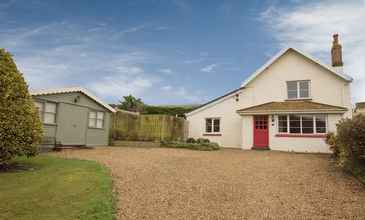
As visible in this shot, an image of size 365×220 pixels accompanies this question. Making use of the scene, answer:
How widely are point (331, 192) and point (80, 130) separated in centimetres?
1500

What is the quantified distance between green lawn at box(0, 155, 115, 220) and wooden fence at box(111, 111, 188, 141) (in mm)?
11401

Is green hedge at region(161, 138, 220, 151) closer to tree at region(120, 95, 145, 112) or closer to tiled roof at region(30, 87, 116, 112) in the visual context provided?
tiled roof at region(30, 87, 116, 112)

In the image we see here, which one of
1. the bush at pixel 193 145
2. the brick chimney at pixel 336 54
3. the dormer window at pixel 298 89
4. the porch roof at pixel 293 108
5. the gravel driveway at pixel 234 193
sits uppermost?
the brick chimney at pixel 336 54

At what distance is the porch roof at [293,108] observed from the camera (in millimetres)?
16453

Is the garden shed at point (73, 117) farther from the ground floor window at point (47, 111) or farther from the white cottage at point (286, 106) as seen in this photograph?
the white cottage at point (286, 106)

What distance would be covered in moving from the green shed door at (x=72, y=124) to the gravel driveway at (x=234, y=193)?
7.81m

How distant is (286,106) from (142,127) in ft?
35.9

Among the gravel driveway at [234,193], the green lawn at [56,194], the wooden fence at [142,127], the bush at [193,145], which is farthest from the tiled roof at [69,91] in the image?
the gravel driveway at [234,193]

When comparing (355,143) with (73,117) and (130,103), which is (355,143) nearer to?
(73,117)

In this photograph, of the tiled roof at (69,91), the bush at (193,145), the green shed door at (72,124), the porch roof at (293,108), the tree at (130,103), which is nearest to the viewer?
the tiled roof at (69,91)

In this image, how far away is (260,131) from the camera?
18641 millimetres

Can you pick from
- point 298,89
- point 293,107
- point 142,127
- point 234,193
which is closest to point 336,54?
point 298,89

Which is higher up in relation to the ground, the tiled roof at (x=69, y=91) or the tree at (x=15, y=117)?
the tiled roof at (x=69, y=91)

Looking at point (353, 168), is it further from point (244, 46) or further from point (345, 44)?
point (345, 44)
